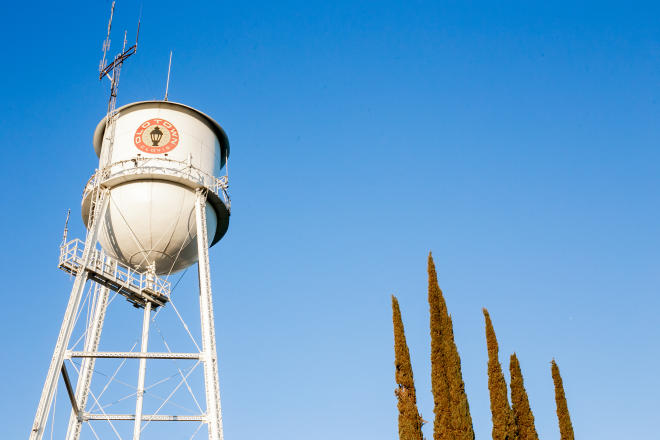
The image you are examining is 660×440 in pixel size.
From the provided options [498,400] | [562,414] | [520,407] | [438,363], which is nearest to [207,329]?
[438,363]

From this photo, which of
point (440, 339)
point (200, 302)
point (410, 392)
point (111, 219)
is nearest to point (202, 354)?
point (200, 302)

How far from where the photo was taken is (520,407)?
24.1m

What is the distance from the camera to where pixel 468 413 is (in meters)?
21.2

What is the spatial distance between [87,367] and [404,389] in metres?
9.46

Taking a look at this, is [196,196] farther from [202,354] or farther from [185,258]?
[202,354]

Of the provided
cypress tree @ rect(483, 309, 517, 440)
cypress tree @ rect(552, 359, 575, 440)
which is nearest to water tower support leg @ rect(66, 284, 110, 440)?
cypress tree @ rect(483, 309, 517, 440)

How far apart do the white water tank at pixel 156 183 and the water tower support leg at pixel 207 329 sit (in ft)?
1.19

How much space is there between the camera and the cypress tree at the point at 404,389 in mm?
20547

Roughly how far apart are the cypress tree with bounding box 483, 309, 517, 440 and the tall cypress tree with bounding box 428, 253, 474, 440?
1.54 metres

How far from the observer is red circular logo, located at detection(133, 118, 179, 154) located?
69.2ft

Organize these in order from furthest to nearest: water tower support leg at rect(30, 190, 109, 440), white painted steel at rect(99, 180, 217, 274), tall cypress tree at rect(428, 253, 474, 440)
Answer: tall cypress tree at rect(428, 253, 474, 440)
white painted steel at rect(99, 180, 217, 274)
water tower support leg at rect(30, 190, 109, 440)

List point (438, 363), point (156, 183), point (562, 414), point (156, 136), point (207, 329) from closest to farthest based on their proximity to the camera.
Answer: point (207, 329), point (156, 183), point (156, 136), point (438, 363), point (562, 414)

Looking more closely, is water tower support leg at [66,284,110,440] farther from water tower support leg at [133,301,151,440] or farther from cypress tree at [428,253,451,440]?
cypress tree at [428,253,451,440]

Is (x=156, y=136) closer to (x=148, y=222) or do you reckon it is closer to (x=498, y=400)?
(x=148, y=222)
